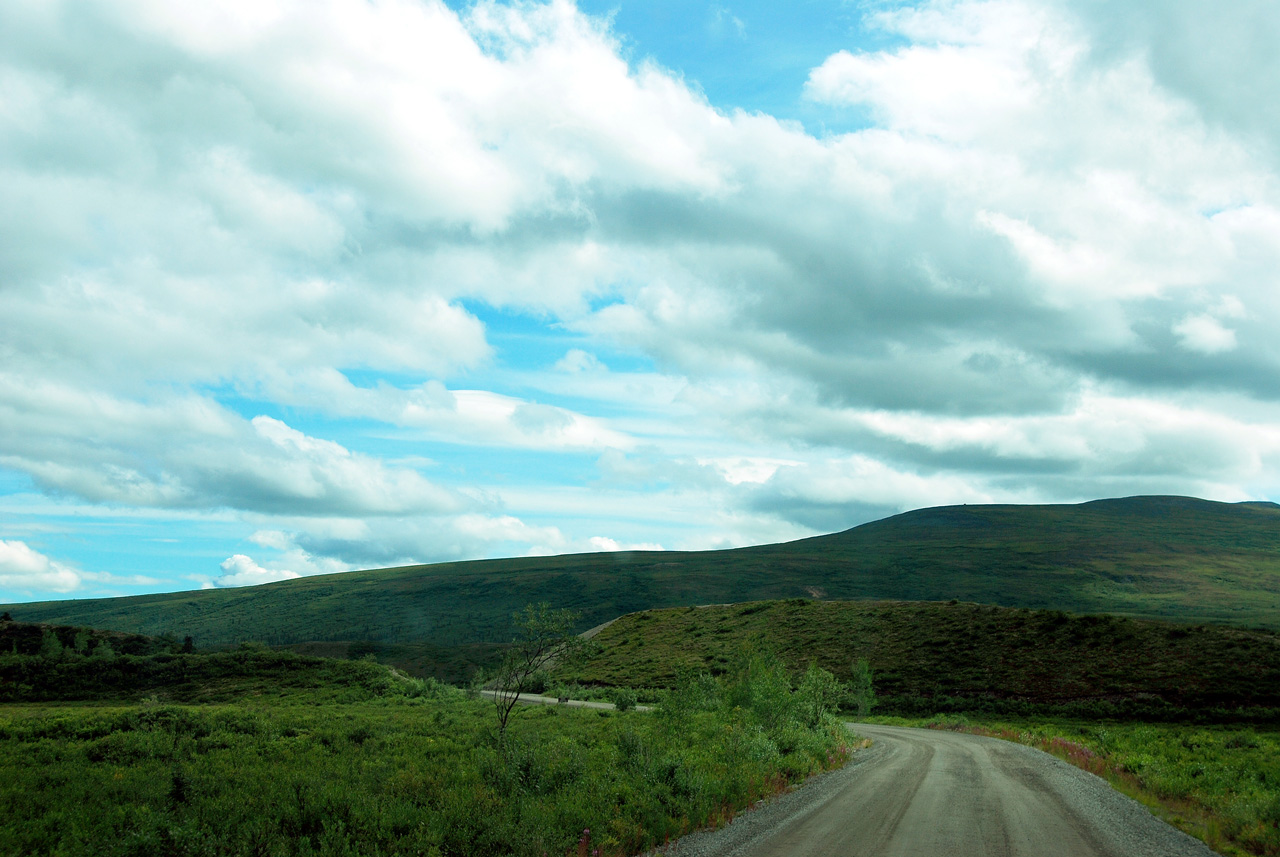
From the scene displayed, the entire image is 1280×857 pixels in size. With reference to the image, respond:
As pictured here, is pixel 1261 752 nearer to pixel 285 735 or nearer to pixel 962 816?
pixel 962 816

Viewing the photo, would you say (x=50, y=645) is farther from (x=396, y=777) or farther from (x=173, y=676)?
(x=396, y=777)

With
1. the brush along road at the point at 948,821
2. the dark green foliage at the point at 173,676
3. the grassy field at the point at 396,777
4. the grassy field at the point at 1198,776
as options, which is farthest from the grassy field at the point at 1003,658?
the dark green foliage at the point at 173,676

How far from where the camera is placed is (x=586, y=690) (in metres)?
81.9

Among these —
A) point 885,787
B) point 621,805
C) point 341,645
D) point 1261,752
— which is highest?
point 621,805

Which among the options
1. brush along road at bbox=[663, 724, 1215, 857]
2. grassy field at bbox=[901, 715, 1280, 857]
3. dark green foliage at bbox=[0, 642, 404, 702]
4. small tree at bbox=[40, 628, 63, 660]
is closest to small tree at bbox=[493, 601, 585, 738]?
brush along road at bbox=[663, 724, 1215, 857]

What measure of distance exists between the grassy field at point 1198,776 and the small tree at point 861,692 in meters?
18.2

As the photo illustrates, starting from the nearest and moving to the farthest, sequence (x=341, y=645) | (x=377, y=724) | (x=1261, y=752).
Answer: (x=1261, y=752) < (x=377, y=724) < (x=341, y=645)

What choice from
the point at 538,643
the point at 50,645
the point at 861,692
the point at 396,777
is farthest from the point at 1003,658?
the point at 50,645

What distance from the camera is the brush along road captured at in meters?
14.1

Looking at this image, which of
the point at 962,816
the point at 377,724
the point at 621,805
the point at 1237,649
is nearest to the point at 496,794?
the point at 621,805

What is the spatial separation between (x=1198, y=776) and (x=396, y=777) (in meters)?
25.0

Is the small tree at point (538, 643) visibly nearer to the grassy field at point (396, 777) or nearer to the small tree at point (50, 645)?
the grassy field at point (396, 777)

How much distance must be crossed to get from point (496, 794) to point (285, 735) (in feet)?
67.2

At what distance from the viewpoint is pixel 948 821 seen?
1656 centimetres
